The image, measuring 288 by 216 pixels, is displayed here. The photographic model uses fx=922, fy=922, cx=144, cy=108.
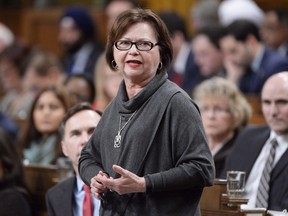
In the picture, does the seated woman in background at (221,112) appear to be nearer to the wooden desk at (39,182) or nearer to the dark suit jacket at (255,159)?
the dark suit jacket at (255,159)

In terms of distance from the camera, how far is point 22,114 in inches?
330

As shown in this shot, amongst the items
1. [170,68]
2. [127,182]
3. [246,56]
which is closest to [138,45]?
[127,182]

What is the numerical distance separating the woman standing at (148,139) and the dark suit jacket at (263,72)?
3.49 meters

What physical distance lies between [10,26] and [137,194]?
8.67m

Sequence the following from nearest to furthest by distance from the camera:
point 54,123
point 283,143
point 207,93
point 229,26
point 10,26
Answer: point 283,143, point 207,93, point 54,123, point 229,26, point 10,26

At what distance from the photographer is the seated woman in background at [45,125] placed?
6504mm

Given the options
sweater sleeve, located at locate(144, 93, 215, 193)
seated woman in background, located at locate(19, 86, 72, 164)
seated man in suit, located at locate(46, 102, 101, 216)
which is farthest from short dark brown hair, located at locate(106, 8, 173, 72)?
seated woman in background, located at locate(19, 86, 72, 164)

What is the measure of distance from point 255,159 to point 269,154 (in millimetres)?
120

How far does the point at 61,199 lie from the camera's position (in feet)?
15.0

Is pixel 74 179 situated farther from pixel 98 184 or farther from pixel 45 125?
pixel 45 125

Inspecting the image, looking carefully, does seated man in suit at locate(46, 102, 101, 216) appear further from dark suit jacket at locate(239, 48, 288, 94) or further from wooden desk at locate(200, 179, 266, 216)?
dark suit jacket at locate(239, 48, 288, 94)

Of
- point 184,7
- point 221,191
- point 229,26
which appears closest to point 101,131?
point 221,191

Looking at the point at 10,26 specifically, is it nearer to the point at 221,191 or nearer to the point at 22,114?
the point at 22,114

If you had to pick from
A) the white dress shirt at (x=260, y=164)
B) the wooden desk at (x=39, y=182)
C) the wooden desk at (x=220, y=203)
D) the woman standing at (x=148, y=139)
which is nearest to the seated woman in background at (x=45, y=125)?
the wooden desk at (x=39, y=182)
